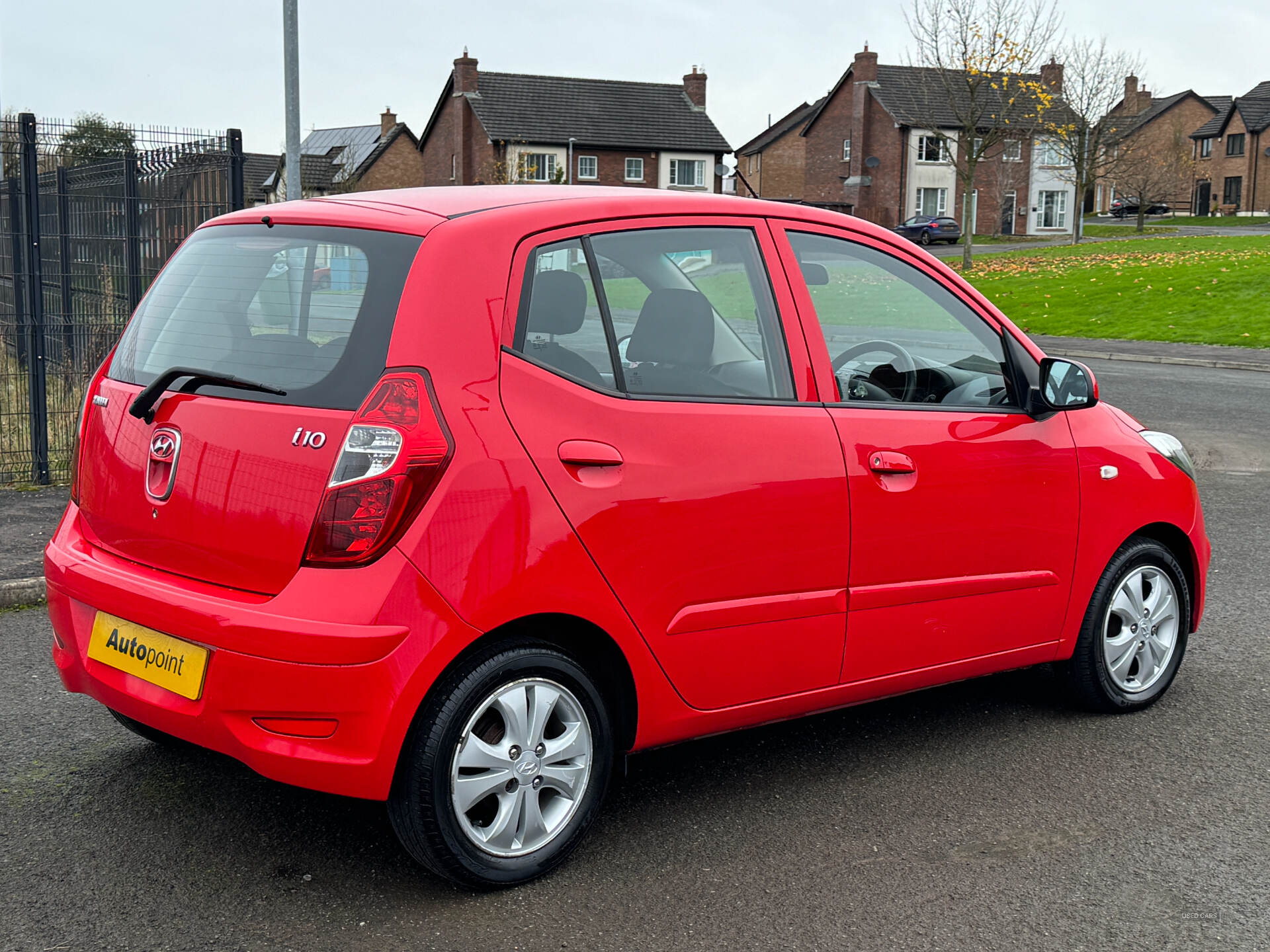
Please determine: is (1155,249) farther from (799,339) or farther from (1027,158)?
(799,339)

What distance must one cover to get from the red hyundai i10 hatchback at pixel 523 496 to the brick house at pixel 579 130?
210ft

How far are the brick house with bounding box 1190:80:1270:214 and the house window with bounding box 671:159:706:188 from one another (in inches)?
1549

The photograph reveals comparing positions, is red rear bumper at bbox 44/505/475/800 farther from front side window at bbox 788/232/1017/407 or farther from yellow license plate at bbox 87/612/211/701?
front side window at bbox 788/232/1017/407

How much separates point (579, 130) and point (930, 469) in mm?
68178

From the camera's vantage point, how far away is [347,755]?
3.00 m

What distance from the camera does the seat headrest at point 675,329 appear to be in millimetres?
3496

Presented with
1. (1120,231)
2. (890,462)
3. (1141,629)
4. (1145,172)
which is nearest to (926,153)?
(1120,231)

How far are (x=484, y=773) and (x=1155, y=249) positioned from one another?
42.2 meters

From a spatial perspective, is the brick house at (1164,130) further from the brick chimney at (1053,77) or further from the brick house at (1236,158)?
the brick chimney at (1053,77)

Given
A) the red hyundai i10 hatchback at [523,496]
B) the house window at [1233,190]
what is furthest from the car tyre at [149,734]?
the house window at [1233,190]

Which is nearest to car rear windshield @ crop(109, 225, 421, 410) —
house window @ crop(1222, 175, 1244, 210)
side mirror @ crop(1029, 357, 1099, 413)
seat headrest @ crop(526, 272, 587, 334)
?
seat headrest @ crop(526, 272, 587, 334)

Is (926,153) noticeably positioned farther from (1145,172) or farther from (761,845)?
(761,845)

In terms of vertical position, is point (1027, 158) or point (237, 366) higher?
point (1027, 158)

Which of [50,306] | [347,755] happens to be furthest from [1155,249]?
[347,755]
